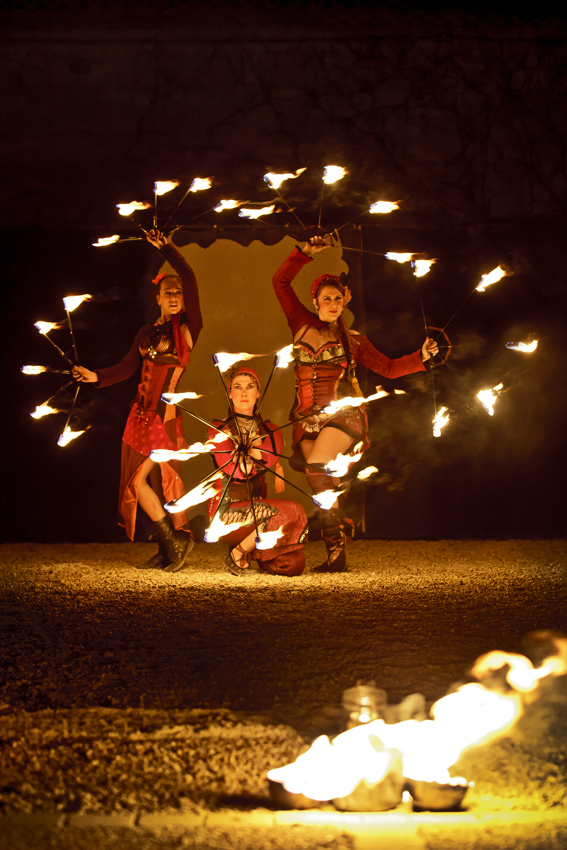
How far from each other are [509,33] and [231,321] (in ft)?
11.0

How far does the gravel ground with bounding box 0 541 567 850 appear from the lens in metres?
1.75

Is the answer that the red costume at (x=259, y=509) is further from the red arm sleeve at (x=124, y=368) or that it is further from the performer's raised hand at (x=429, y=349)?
the performer's raised hand at (x=429, y=349)

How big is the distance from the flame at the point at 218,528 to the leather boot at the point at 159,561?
0.53m

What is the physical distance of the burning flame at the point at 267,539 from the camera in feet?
12.4

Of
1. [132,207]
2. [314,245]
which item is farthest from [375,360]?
[132,207]

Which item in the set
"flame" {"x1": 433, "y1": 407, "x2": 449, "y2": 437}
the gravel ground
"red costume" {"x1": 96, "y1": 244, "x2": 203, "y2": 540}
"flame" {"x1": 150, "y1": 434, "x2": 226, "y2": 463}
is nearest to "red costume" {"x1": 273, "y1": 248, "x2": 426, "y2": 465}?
"flame" {"x1": 433, "y1": 407, "x2": 449, "y2": 437}

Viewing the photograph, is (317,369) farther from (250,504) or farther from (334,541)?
(334,541)

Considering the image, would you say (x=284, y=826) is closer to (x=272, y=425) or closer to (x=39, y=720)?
(x=39, y=720)

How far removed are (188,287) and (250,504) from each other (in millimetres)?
1547

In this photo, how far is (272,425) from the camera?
14.4 feet

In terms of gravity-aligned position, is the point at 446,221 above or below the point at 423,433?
above

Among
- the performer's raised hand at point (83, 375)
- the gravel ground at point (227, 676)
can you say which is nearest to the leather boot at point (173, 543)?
the gravel ground at point (227, 676)

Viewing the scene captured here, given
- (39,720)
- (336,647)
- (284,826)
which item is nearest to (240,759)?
(284,826)

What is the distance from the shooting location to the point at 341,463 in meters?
4.20
